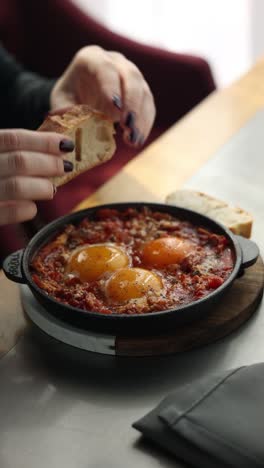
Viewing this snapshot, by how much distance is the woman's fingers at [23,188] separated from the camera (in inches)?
56.9

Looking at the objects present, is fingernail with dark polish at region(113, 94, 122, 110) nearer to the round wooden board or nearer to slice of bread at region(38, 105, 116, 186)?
slice of bread at region(38, 105, 116, 186)

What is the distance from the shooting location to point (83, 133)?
172cm

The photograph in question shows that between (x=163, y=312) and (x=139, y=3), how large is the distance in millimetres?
4160

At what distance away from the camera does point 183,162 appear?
2201mm

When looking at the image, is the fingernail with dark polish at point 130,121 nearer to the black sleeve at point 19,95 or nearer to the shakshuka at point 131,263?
the shakshuka at point 131,263

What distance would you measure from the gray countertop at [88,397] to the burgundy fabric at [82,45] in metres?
1.51

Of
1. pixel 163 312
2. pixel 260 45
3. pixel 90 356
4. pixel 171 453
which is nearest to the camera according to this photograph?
pixel 171 453

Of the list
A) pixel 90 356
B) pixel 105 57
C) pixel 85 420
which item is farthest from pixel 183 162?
pixel 85 420

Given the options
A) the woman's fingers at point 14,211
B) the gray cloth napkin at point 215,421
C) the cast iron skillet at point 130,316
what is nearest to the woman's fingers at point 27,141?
the woman's fingers at point 14,211

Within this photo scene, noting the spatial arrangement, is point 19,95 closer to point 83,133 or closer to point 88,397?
point 83,133

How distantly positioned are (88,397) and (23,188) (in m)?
0.46

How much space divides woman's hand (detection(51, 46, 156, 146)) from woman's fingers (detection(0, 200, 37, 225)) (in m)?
0.43

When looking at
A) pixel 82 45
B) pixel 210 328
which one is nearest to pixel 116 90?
pixel 210 328

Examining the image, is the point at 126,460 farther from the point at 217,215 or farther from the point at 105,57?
the point at 105,57
